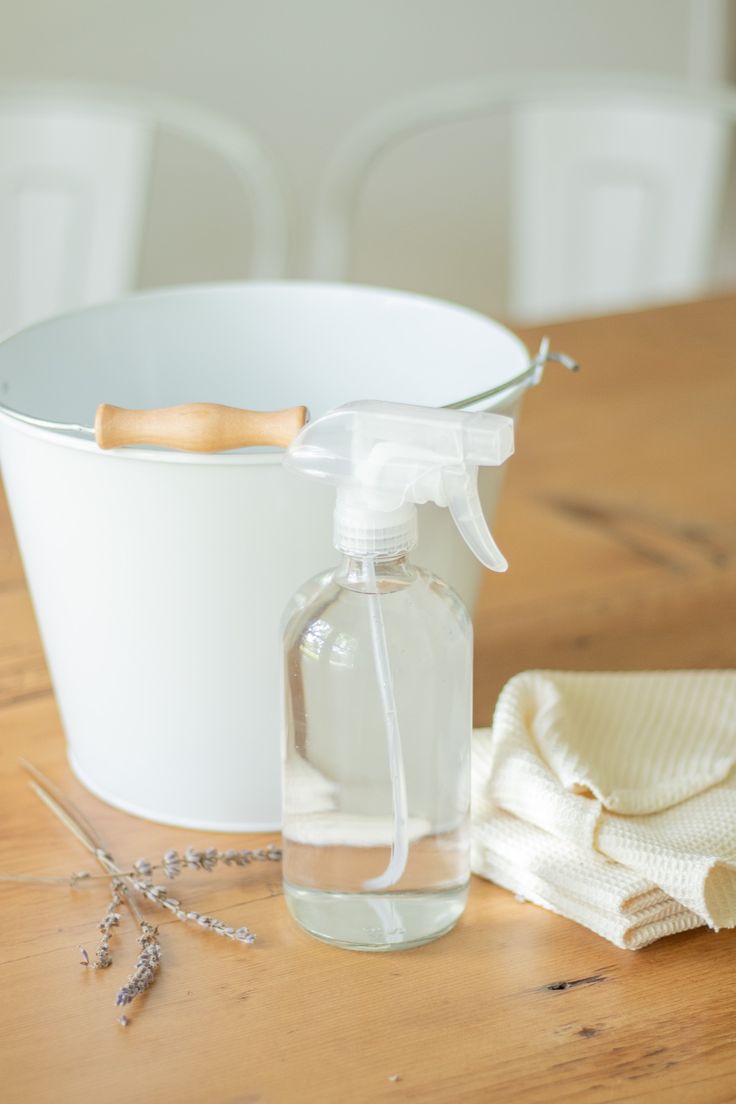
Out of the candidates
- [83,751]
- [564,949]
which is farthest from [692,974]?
[83,751]

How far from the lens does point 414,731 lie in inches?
19.6

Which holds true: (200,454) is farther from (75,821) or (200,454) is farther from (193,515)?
(75,821)

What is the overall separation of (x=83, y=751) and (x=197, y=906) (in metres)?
0.11

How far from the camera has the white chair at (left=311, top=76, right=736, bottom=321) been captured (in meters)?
1.44

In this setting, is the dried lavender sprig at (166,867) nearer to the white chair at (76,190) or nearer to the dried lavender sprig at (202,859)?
the dried lavender sprig at (202,859)

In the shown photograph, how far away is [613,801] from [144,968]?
192 millimetres

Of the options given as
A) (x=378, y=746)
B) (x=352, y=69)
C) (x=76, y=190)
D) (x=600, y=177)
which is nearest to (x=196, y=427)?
(x=378, y=746)

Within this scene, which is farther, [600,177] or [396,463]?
[600,177]

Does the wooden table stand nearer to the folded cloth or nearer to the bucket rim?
the folded cloth

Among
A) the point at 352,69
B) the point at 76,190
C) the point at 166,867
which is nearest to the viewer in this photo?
the point at 166,867

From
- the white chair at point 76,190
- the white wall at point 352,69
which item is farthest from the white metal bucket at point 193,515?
the white wall at point 352,69

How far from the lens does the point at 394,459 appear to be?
16.8 inches

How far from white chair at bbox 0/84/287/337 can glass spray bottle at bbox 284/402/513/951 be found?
974 millimetres

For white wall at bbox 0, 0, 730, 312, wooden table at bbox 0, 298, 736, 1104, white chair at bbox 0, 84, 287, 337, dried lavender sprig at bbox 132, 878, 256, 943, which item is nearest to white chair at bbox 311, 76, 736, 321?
white chair at bbox 0, 84, 287, 337
